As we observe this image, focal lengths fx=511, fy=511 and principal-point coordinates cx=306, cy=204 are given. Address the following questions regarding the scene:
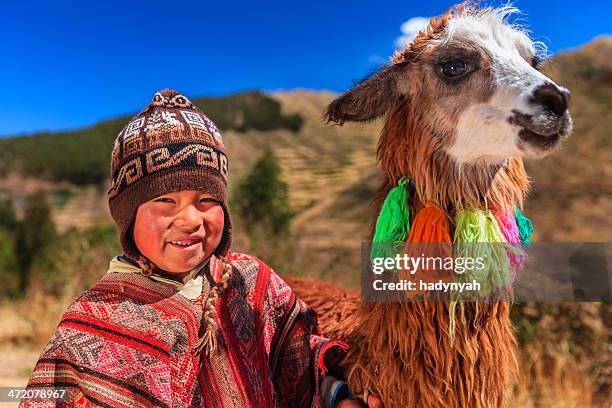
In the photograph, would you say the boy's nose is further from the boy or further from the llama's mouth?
the llama's mouth

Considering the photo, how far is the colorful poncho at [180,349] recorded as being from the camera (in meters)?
1.52

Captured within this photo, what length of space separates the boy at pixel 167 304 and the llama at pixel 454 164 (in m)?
0.26

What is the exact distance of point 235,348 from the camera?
5.78 ft

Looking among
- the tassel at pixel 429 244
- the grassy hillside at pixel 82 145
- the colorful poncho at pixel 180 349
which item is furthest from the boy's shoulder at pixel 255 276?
the grassy hillside at pixel 82 145

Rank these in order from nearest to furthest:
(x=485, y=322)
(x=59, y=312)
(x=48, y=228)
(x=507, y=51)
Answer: (x=485, y=322), (x=507, y=51), (x=59, y=312), (x=48, y=228)

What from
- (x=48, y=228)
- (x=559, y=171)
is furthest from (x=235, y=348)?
(x=559, y=171)

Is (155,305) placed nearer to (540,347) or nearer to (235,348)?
(235,348)

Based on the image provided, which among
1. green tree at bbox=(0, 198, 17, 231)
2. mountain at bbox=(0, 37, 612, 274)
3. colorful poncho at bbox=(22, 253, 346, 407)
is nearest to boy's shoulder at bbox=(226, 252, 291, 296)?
colorful poncho at bbox=(22, 253, 346, 407)

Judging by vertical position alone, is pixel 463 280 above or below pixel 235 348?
above

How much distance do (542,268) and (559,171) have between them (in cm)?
1236

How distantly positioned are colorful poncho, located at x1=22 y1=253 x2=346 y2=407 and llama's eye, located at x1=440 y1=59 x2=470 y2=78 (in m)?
1.02

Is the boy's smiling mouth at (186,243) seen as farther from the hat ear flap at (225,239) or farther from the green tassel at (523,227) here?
the green tassel at (523,227)

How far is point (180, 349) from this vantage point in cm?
164

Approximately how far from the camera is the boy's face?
1.64m
